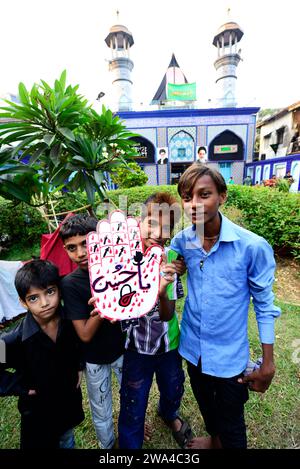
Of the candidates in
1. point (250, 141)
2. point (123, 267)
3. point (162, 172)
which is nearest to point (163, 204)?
point (123, 267)

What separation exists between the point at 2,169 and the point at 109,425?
1.79 meters

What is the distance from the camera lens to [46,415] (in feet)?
4.26

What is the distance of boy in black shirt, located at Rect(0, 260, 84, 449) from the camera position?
1204 millimetres

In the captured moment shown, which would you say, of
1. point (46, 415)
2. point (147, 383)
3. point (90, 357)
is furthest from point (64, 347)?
point (147, 383)

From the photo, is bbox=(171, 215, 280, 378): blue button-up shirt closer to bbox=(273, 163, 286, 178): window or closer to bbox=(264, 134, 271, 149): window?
bbox=(273, 163, 286, 178): window

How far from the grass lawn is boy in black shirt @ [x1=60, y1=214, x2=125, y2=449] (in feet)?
1.31

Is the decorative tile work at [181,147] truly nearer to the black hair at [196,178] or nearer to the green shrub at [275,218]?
the green shrub at [275,218]

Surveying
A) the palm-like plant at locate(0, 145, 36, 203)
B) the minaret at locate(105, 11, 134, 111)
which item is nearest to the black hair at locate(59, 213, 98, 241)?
the palm-like plant at locate(0, 145, 36, 203)

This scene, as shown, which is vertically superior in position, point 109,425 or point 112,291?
point 112,291

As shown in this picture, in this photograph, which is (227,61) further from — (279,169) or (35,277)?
(35,277)

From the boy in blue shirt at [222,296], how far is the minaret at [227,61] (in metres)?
18.0

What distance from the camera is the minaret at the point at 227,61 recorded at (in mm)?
16359

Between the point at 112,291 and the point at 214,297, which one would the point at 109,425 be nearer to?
the point at 112,291

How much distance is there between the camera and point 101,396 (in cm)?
144
